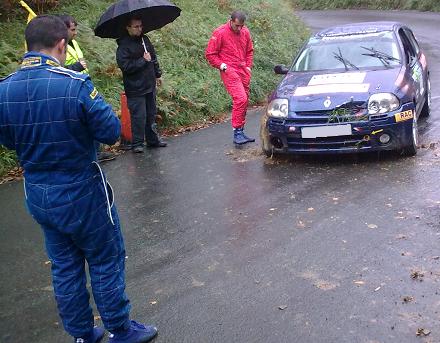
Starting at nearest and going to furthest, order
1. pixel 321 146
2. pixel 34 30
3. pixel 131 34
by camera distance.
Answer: pixel 34 30 < pixel 321 146 < pixel 131 34

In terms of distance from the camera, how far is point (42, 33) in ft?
10.4

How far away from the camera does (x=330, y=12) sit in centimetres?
3434

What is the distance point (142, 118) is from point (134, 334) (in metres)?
5.26

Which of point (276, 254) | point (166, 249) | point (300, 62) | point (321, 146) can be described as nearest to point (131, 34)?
point (300, 62)

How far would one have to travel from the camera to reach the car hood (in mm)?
6922

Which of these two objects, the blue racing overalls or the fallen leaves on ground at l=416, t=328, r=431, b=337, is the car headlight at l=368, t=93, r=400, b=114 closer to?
the fallen leaves on ground at l=416, t=328, r=431, b=337

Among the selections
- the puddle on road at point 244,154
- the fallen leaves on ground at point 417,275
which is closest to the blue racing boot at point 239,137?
the puddle on road at point 244,154

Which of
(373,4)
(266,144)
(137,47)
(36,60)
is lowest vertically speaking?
(373,4)

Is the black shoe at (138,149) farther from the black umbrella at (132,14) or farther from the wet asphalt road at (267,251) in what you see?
the black umbrella at (132,14)

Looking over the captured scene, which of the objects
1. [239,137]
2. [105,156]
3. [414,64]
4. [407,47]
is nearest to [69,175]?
[105,156]

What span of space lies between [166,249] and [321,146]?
288 centimetres

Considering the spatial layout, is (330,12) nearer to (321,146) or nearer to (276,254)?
(321,146)

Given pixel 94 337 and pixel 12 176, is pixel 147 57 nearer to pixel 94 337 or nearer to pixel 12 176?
pixel 12 176

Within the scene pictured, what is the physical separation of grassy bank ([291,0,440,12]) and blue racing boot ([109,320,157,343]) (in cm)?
2948
